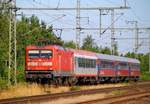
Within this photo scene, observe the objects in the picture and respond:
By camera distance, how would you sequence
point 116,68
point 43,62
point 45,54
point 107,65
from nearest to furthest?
point 43,62, point 45,54, point 107,65, point 116,68

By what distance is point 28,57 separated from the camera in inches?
1348

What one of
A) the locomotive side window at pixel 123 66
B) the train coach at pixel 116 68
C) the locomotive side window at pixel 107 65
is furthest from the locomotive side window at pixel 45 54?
the locomotive side window at pixel 123 66

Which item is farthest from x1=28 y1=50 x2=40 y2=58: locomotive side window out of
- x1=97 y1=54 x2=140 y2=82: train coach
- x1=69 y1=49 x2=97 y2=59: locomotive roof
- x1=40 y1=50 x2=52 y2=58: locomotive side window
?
x1=97 y1=54 x2=140 y2=82: train coach

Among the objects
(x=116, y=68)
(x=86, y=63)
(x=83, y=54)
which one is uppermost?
(x=83, y=54)

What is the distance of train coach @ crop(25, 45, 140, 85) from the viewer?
33625 mm

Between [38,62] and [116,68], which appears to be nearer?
[38,62]

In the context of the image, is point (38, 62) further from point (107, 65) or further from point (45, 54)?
point (107, 65)

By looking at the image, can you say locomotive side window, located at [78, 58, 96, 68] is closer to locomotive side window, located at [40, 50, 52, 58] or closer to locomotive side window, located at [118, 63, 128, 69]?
locomotive side window, located at [40, 50, 52, 58]

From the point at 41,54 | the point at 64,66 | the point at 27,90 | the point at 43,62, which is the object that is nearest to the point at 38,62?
the point at 43,62

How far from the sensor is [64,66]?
1404 inches

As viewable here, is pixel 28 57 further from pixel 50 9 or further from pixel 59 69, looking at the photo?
pixel 50 9

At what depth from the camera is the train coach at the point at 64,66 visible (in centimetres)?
3362

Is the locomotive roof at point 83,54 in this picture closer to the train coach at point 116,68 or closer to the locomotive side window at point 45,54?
the train coach at point 116,68

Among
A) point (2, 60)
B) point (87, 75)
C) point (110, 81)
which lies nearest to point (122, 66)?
point (110, 81)
